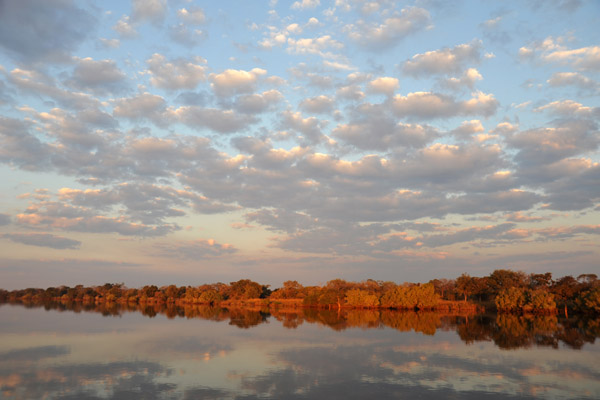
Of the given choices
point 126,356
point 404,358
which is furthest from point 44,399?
point 404,358

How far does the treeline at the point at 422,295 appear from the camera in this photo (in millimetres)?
87812

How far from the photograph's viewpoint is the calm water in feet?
76.1

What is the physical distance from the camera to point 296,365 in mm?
30469

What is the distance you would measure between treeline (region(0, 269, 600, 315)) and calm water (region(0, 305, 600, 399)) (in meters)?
38.2

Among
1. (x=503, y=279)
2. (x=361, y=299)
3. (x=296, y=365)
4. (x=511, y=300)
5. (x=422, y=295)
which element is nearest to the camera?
(x=296, y=365)

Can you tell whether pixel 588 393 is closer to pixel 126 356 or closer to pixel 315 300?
pixel 126 356

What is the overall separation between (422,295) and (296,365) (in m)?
72.5

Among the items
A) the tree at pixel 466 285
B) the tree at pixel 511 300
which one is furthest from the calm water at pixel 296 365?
the tree at pixel 466 285

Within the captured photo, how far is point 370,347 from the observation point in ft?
129

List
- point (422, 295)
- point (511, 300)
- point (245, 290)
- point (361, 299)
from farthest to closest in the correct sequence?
point (245, 290) < point (361, 299) < point (422, 295) < point (511, 300)

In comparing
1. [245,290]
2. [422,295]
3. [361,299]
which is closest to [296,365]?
[422,295]

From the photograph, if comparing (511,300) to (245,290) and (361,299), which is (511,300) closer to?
(361,299)

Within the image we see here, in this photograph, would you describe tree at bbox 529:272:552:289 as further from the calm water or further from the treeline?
the calm water

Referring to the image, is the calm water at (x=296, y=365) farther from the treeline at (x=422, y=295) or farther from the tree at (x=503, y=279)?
the tree at (x=503, y=279)
